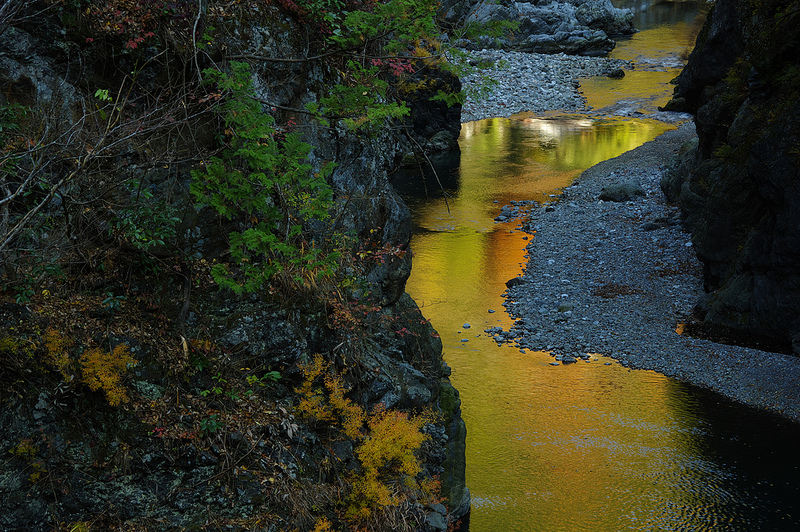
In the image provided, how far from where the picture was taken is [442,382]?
14.0 metres

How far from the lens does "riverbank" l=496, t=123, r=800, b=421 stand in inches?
671

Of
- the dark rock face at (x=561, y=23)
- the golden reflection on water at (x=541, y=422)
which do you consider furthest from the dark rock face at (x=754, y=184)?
the dark rock face at (x=561, y=23)

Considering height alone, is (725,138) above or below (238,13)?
below

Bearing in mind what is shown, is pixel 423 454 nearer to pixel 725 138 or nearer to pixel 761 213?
pixel 761 213

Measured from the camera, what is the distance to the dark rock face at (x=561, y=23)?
56.9 m

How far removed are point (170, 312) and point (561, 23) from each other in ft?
199

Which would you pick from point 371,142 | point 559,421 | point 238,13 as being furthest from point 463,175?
point 238,13

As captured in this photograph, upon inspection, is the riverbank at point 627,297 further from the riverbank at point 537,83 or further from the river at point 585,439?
the riverbank at point 537,83

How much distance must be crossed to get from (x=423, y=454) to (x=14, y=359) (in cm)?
679

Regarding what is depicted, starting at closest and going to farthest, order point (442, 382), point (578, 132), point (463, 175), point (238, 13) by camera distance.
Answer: point (238, 13) < point (442, 382) < point (463, 175) < point (578, 132)

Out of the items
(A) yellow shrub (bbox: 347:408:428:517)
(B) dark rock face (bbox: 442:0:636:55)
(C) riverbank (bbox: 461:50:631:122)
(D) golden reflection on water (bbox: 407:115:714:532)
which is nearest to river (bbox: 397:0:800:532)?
(D) golden reflection on water (bbox: 407:115:714:532)

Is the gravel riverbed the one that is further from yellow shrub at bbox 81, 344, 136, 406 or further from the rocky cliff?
yellow shrub at bbox 81, 344, 136, 406

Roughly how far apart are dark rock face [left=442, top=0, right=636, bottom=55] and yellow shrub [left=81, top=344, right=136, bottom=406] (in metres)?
51.4

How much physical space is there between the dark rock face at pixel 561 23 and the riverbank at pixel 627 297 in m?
30.7
